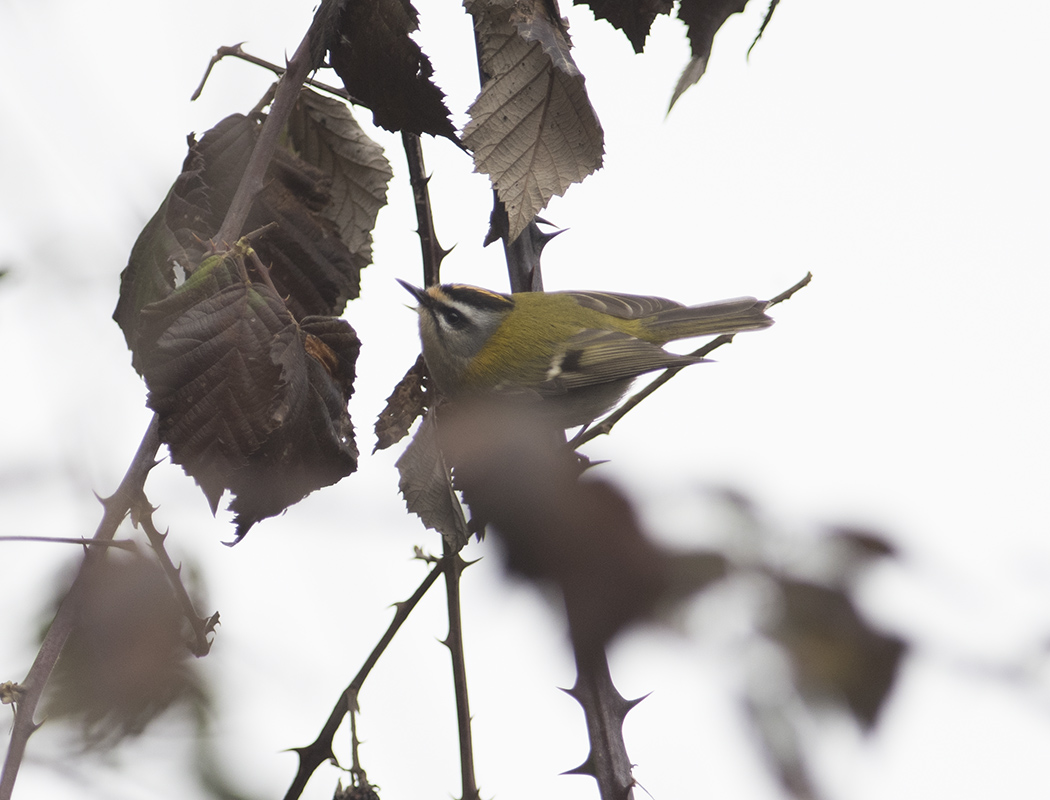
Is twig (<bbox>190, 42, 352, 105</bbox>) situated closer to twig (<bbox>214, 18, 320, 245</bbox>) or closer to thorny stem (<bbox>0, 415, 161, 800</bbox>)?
twig (<bbox>214, 18, 320, 245</bbox>)

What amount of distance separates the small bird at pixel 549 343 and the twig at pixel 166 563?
1492mm

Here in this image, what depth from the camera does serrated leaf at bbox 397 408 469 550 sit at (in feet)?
5.12

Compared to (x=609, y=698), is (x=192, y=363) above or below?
above

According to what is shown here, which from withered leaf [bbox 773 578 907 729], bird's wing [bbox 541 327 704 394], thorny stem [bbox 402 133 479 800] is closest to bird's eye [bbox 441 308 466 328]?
bird's wing [bbox 541 327 704 394]

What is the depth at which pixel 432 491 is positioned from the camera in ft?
5.31

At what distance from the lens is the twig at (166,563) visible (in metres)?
1.37

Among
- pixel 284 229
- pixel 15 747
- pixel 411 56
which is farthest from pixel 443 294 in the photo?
pixel 15 747

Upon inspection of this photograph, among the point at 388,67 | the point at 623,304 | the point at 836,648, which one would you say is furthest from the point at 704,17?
the point at 623,304

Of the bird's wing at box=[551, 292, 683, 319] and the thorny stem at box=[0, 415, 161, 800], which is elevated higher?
the bird's wing at box=[551, 292, 683, 319]

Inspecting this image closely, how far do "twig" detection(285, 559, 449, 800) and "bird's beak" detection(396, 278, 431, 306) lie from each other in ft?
5.22

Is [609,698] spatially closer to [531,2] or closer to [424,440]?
[424,440]

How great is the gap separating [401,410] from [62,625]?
2.52 ft

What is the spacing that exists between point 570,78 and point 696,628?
89 cm

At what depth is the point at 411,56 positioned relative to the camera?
1513 mm
